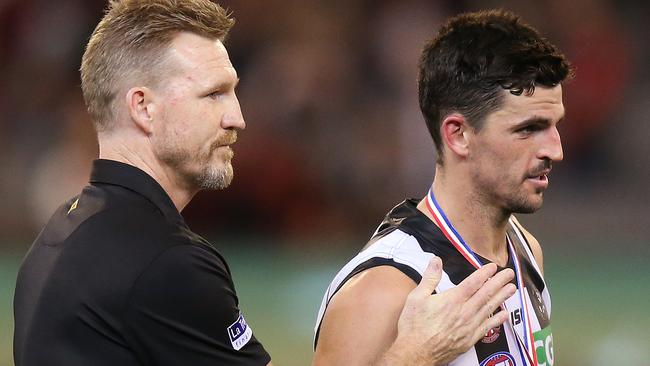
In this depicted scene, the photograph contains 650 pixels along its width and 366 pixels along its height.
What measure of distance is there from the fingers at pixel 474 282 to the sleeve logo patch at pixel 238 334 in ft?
2.00

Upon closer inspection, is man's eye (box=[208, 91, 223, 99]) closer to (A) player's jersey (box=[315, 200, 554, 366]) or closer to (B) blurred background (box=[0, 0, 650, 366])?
(A) player's jersey (box=[315, 200, 554, 366])

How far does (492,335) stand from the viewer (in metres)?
3.09

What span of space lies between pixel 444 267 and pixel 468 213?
0.72 feet

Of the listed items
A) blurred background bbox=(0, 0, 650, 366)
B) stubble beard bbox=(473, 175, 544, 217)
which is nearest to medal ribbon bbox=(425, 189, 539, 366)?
stubble beard bbox=(473, 175, 544, 217)

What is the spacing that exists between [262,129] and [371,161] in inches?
38.1

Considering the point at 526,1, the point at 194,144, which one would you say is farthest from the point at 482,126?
the point at 526,1

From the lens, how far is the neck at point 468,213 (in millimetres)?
3242

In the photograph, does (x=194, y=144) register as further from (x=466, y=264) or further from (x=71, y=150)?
(x=71, y=150)

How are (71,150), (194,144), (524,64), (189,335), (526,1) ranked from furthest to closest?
(526,1), (71,150), (524,64), (194,144), (189,335)

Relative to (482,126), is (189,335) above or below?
below

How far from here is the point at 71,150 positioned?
8828 millimetres

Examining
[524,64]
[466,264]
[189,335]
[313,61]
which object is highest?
[313,61]

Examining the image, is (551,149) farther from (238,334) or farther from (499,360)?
(238,334)

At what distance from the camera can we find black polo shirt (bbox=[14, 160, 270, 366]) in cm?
248
